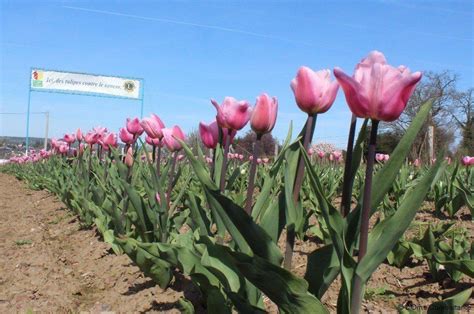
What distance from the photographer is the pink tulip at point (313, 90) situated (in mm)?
1354

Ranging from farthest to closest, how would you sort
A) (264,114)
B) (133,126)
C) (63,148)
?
1. (63,148)
2. (133,126)
3. (264,114)

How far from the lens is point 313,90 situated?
136cm

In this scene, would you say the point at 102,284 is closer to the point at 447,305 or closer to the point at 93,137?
the point at 447,305

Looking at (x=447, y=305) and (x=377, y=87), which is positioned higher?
(x=377, y=87)

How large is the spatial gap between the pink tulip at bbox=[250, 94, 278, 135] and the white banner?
25.2 metres

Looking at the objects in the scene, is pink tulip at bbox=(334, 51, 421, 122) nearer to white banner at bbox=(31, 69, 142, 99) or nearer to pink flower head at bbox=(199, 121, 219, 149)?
pink flower head at bbox=(199, 121, 219, 149)

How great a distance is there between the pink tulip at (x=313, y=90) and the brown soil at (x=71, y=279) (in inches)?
42.2

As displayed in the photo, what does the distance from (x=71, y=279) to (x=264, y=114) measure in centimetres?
168

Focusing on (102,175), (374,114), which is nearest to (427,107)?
(374,114)

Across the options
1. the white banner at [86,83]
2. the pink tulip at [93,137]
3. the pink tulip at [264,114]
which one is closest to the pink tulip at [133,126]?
the pink tulip at [93,137]

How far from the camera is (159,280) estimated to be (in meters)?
2.13

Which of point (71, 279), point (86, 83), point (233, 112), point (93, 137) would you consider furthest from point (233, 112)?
point (86, 83)

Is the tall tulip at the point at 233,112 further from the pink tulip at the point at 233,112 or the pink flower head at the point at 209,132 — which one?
the pink flower head at the point at 209,132

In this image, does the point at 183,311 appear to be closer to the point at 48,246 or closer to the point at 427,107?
the point at 427,107
